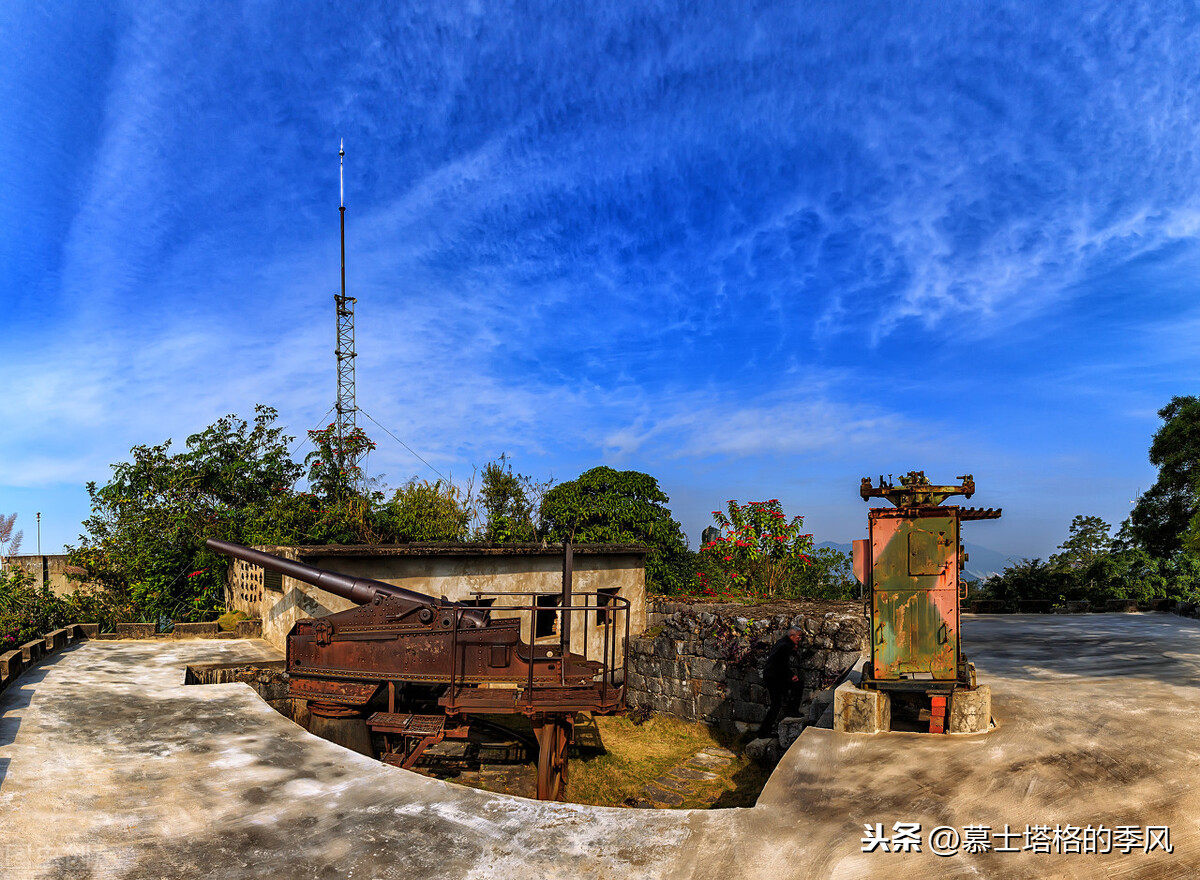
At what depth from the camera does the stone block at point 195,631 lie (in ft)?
37.7

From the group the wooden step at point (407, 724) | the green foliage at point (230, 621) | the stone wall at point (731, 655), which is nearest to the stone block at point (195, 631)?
the green foliage at point (230, 621)

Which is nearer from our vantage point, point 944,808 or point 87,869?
point 87,869

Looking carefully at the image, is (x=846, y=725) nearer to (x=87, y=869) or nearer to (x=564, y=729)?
(x=564, y=729)

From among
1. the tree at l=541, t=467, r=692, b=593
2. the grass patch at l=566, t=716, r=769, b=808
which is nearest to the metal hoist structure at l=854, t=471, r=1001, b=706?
the grass patch at l=566, t=716, r=769, b=808

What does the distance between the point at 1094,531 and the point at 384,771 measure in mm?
21459

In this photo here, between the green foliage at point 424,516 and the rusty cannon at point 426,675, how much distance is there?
708 centimetres

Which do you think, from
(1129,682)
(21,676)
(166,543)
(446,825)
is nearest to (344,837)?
(446,825)

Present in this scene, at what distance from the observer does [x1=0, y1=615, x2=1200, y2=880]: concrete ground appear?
12.0 feet

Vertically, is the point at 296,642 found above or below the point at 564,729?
above

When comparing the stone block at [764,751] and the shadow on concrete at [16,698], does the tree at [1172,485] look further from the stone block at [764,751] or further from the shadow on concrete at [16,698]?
the shadow on concrete at [16,698]

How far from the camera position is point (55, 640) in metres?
10.1

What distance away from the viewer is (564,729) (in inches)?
305

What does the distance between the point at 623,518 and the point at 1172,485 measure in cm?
1370

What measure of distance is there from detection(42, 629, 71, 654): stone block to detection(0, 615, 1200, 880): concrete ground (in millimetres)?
3890
